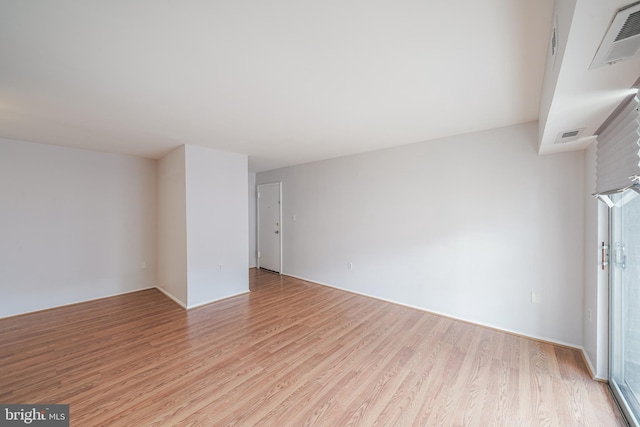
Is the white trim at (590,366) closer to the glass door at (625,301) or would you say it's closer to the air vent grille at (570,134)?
the glass door at (625,301)

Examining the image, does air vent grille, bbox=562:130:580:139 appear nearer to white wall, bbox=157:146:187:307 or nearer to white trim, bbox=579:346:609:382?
white trim, bbox=579:346:609:382

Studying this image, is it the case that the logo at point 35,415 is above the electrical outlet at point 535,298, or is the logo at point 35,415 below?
below

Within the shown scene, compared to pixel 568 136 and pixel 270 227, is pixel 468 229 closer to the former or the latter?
pixel 568 136

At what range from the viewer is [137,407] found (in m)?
1.61

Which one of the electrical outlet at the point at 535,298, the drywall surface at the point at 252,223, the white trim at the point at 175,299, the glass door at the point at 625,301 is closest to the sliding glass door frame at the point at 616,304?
the glass door at the point at 625,301

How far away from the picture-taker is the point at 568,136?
1.91 meters

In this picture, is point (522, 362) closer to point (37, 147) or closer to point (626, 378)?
point (626, 378)

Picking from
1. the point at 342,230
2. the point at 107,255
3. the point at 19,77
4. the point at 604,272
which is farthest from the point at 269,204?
the point at 604,272

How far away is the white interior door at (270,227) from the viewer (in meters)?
5.18

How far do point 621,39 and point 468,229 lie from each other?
231cm

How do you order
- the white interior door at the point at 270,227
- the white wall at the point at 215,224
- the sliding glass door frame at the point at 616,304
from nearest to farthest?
1. the sliding glass door frame at the point at 616,304
2. the white wall at the point at 215,224
3. the white interior door at the point at 270,227

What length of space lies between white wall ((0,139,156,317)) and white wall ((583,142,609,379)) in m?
5.73

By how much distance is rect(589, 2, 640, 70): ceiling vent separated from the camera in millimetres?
741

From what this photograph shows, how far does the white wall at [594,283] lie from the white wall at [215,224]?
4043mm
